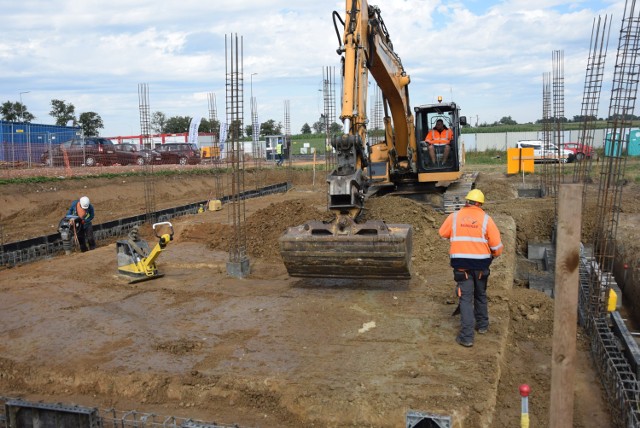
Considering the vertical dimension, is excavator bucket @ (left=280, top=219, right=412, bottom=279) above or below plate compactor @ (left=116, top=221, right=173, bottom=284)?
above

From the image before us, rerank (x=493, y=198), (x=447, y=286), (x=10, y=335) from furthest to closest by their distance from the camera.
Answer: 1. (x=493, y=198)
2. (x=447, y=286)
3. (x=10, y=335)

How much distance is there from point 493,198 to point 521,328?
444 inches

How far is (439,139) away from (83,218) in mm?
7951

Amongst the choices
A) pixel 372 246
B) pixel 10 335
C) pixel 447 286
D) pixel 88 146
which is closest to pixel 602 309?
pixel 447 286

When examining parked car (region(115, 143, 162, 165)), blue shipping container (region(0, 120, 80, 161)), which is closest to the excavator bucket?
blue shipping container (region(0, 120, 80, 161))

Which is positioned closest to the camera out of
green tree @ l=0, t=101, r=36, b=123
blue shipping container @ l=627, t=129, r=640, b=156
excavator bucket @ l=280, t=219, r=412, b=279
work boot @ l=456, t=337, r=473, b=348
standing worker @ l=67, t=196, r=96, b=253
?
work boot @ l=456, t=337, r=473, b=348

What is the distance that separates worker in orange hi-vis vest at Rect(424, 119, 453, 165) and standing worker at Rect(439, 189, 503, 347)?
6203mm

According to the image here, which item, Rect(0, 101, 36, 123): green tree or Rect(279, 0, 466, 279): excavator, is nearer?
Rect(279, 0, 466, 279): excavator

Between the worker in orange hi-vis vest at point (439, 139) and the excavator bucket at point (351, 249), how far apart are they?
517 cm

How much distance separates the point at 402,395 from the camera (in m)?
4.73

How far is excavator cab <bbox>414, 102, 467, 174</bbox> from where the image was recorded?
12086 millimetres

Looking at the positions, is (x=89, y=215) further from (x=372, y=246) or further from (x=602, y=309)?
(x=602, y=309)

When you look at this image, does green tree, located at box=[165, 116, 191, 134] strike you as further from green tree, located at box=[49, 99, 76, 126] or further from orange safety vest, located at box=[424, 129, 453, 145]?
orange safety vest, located at box=[424, 129, 453, 145]

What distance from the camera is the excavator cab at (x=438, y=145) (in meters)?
12.1
